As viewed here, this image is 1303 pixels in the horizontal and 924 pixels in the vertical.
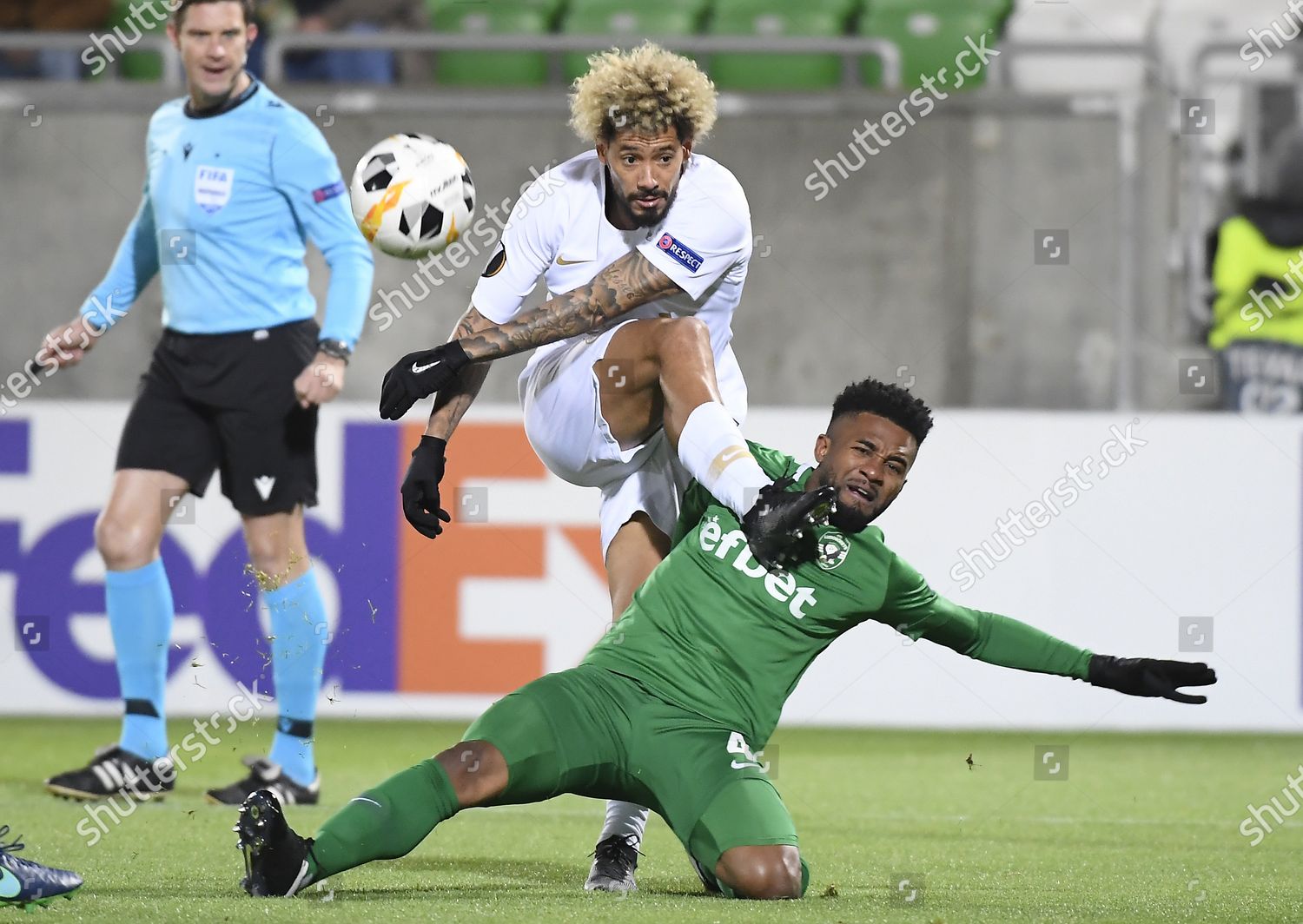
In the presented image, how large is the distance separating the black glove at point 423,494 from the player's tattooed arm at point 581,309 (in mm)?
271

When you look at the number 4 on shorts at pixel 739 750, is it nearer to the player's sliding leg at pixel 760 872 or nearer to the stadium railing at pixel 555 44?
the player's sliding leg at pixel 760 872

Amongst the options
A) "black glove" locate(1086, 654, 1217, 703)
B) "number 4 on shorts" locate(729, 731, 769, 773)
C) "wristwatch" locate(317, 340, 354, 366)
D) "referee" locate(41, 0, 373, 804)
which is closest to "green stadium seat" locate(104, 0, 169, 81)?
"referee" locate(41, 0, 373, 804)

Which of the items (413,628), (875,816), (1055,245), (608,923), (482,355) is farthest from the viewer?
(1055,245)

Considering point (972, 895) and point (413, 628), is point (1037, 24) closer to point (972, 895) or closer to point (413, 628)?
point (413, 628)

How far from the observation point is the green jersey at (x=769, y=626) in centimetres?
379

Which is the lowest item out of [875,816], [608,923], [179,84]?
[875,816]

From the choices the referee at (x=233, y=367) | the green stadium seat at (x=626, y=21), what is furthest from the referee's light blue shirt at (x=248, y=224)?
the green stadium seat at (x=626, y=21)

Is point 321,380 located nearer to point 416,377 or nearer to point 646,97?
point 416,377

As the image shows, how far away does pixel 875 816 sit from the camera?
5.47 m

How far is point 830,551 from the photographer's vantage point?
384 centimetres

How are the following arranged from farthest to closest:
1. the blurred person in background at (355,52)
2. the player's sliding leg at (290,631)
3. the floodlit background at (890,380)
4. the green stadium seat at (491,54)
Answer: the green stadium seat at (491,54) < the blurred person in background at (355,52) < the floodlit background at (890,380) < the player's sliding leg at (290,631)

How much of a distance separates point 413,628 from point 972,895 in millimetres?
3837

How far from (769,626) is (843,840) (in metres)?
1.32

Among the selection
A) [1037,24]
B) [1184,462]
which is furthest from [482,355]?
[1037,24]
